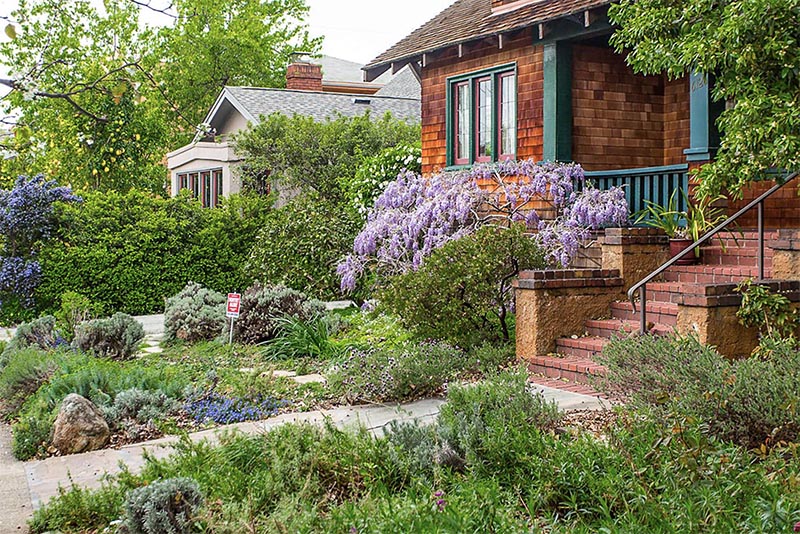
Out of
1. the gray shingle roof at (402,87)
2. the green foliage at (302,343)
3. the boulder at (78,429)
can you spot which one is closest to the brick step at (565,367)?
the green foliage at (302,343)

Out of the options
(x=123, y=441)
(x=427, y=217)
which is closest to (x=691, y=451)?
(x=123, y=441)

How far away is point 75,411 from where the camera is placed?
7191 millimetres

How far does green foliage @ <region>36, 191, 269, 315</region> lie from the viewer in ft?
53.9

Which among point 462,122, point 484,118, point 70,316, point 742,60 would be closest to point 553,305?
point 742,60

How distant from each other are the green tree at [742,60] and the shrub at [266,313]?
5.75 meters

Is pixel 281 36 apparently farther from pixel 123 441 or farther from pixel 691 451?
pixel 691 451

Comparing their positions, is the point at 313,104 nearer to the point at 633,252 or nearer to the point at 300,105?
the point at 300,105

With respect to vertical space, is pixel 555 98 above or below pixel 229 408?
above

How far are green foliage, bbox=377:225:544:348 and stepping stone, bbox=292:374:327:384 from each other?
1.13 metres

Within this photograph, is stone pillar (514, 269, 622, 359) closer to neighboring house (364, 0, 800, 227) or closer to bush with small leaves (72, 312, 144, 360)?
neighboring house (364, 0, 800, 227)

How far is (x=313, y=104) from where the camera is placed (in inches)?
1061

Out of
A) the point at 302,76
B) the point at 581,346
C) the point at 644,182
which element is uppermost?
the point at 302,76

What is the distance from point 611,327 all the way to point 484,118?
633 centimetres

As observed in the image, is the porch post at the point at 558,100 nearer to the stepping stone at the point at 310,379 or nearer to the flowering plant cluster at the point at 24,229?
the stepping stone at the point at 310,379
